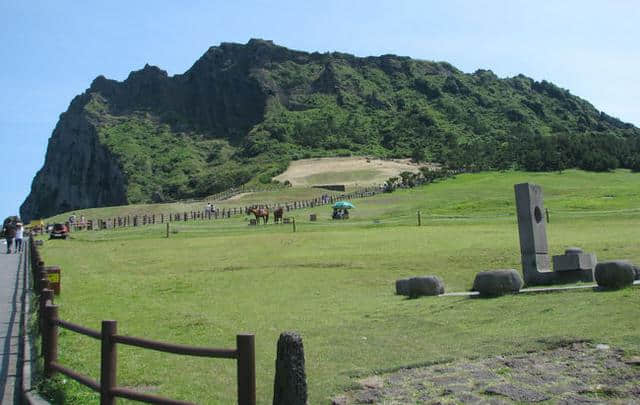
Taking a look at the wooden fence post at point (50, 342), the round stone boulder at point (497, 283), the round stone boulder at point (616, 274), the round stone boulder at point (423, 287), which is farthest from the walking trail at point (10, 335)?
the round stone boulder at point (616, 274)

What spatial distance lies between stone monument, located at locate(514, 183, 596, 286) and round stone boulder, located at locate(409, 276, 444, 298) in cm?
299

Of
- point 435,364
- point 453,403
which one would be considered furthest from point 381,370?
point 453,403

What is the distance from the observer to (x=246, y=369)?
17.8ft

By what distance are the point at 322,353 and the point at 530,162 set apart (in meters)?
114

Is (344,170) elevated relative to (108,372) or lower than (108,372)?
elevated

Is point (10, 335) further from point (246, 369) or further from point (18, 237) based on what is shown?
point (18, 237)

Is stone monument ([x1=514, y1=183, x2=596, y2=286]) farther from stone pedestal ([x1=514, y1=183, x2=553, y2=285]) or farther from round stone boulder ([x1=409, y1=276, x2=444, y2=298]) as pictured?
round stone boulder ([x1=409, y1=276, x2=444, y2=298])

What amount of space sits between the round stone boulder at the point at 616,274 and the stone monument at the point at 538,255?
7.53 feet

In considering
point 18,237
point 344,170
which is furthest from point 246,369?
point 344,170

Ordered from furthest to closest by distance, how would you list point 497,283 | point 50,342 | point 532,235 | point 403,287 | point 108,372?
point 532,235 < point 403,287 < point 497,283 < point 50,342 < point 108,372

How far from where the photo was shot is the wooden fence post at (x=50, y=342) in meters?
8.58

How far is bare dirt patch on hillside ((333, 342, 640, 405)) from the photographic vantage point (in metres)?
7.64

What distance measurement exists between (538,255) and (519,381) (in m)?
10.2

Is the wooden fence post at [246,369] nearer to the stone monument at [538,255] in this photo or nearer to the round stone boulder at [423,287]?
the round stone boulder at [423,287]
